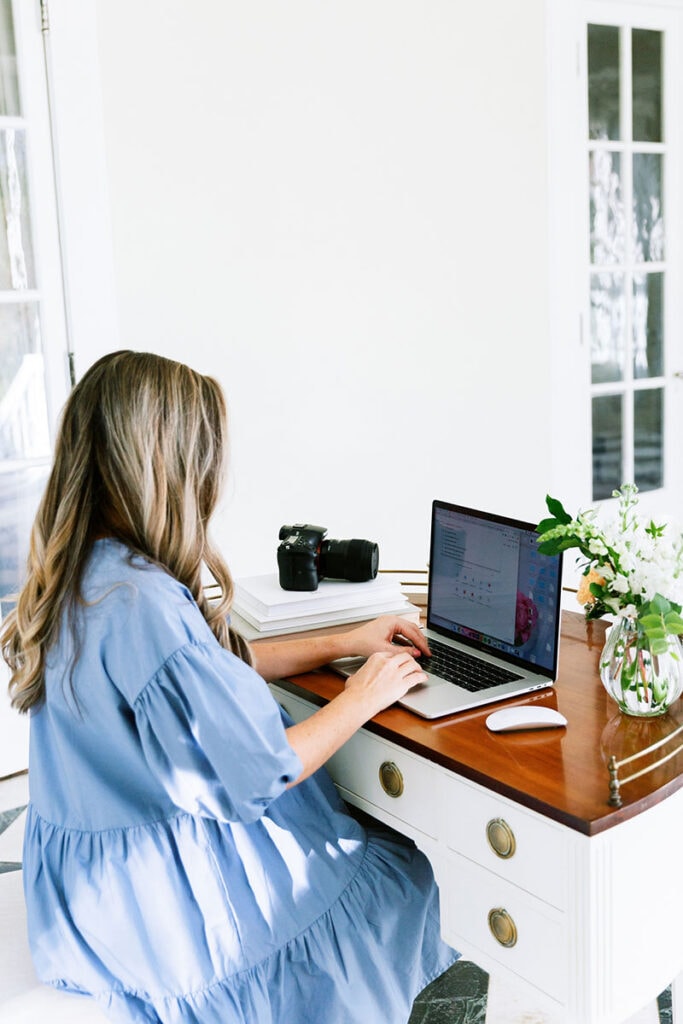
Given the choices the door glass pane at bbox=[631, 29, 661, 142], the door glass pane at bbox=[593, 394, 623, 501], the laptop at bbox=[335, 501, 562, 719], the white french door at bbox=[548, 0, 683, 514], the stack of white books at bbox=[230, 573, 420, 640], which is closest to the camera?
the laptop at bbox=[335, 501, 562, 719]

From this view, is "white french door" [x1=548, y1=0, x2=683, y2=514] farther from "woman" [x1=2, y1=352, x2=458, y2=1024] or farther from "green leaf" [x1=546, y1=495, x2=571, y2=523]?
"woman" [x1=2, y1=352, x2=458, y2=1024]

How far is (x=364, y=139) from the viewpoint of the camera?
11.4ft

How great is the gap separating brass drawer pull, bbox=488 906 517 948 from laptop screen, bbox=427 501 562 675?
373 mm

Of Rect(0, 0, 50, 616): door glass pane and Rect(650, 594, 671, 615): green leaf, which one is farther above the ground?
Rect(0, 0, 50, 616): door glass pane

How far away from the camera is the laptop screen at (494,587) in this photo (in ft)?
5.17

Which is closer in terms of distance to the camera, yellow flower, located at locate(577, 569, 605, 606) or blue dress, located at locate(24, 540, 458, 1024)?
blue dress, located at locate(24, 540, 458, 1024)

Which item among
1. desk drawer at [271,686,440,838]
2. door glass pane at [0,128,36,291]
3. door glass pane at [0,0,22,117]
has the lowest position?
desk drawer at [271,686,440,838]

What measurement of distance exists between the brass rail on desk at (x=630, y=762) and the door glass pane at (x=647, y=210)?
319 centimetres

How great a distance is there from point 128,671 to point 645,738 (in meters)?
0.66

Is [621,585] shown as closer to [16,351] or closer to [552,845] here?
[552,845]

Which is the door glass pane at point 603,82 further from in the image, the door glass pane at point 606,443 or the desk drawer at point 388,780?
the desk drawer at point 388,780

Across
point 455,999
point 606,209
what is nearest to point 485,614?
point 455,999

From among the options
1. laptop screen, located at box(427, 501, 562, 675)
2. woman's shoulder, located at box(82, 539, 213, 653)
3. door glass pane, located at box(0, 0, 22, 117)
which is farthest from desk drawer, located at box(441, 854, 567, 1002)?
door glass pane, located at box(0, 0, 22, 117)

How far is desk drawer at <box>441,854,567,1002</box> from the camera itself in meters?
1.28
